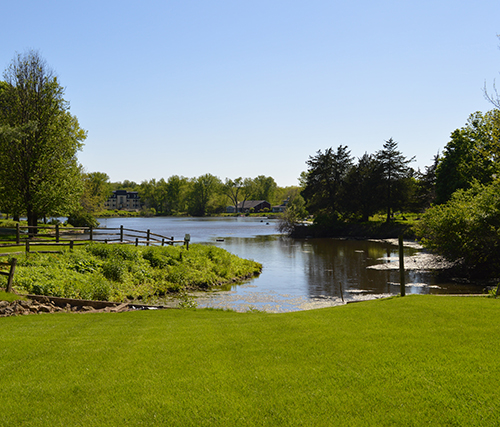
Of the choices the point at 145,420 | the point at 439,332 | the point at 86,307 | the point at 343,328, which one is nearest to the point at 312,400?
the point at 145,420

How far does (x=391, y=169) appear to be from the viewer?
7306 cm

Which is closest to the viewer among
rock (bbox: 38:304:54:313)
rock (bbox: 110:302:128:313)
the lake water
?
rock (bbox: 38:304:54:313)

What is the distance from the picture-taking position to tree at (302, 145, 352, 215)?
261ft

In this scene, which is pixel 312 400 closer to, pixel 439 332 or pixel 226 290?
pixel 439 332

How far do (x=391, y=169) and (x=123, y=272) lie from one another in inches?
2415

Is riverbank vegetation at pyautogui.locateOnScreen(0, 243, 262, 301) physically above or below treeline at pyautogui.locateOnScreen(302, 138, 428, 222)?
below

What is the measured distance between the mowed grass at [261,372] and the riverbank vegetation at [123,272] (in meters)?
8.00

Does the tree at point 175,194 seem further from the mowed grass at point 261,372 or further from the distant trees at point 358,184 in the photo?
the mowed grass at point 261,372

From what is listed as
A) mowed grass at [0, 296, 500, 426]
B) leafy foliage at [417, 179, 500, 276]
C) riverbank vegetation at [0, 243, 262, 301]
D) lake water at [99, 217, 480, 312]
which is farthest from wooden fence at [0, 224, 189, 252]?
leafy foliage at [417, 179, 500, 276]

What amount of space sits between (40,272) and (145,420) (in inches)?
595

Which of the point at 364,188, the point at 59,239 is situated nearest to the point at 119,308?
the point at 59,239

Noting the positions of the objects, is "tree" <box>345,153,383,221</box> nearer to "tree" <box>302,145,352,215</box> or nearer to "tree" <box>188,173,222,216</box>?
"tree" <box>302,145,352,215</box>

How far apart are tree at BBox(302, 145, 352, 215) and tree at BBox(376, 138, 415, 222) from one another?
8.57 meters

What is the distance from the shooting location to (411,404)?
565 cm
